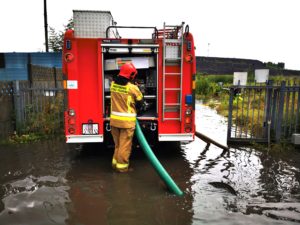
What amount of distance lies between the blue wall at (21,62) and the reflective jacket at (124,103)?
896 cm

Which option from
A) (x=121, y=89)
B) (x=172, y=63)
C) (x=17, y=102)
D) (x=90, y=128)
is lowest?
(x=90, y=128)

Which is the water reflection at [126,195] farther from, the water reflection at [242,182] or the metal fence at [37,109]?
the metal fence at [37,109]

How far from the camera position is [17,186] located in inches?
166

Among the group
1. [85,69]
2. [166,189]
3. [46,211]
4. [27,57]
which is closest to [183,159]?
[166,189]

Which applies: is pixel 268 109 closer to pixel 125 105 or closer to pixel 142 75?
pixel 142 75

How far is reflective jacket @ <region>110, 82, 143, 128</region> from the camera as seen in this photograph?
462cm

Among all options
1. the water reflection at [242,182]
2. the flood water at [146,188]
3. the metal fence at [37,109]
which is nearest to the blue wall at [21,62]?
the metal fence at [37,109]

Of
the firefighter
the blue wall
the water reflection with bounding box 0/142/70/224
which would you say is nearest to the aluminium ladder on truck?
the firefighter

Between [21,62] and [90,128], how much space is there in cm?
945

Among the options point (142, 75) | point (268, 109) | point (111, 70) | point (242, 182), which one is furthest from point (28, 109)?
point (268, 109)

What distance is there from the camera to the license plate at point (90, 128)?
17.2 ft

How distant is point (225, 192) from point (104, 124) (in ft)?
8.54

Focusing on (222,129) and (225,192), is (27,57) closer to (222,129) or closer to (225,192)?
(222,129)

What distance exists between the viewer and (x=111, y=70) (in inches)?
218
